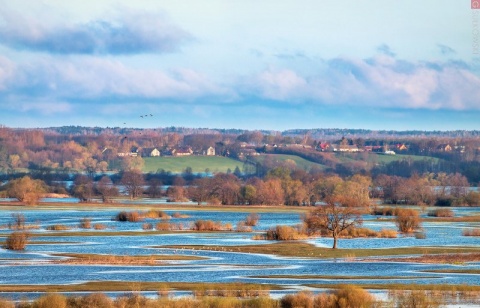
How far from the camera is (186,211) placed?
14475 centimetres

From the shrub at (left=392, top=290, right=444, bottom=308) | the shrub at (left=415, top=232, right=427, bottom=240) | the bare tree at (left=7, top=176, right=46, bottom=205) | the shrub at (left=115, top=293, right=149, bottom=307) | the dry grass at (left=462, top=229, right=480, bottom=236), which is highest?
the shrub at (left=392, top=290, right=444, bottom=308)

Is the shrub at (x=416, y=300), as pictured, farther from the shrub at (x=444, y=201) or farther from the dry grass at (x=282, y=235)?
the shrub at (x=444, y=201)

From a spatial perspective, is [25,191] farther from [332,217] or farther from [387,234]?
[332,217]

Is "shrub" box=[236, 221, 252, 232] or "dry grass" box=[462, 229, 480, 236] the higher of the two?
"dry grass" box=[462, 229, 480, 236]

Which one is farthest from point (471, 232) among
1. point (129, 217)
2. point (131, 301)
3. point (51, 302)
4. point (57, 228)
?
point (51, 302)

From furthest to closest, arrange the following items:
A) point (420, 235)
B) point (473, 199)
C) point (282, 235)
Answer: point (473, 199) → point (420, 235) → point (282, 235)

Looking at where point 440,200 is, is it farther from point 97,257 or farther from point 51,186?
point 97,257

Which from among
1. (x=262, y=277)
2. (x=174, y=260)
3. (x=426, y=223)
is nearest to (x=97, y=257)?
(x=174, y=260)

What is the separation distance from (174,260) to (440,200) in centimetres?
Answer: 10997

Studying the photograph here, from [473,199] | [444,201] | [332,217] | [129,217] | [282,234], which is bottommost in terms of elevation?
[129,217]

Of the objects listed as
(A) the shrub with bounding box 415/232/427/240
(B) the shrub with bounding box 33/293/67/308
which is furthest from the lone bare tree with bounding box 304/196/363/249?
(B) the shrub with bounding box 33/293/67/308

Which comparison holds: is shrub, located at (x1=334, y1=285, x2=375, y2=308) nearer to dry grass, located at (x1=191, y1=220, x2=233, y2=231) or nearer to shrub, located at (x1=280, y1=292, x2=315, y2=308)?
shrub, located at (x1=280, y1=292, x2=315, y2=308)

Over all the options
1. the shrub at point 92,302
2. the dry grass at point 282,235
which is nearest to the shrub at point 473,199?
the dry grass at point 282,235

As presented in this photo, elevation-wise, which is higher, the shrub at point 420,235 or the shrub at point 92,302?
the shrub at point 92,302
